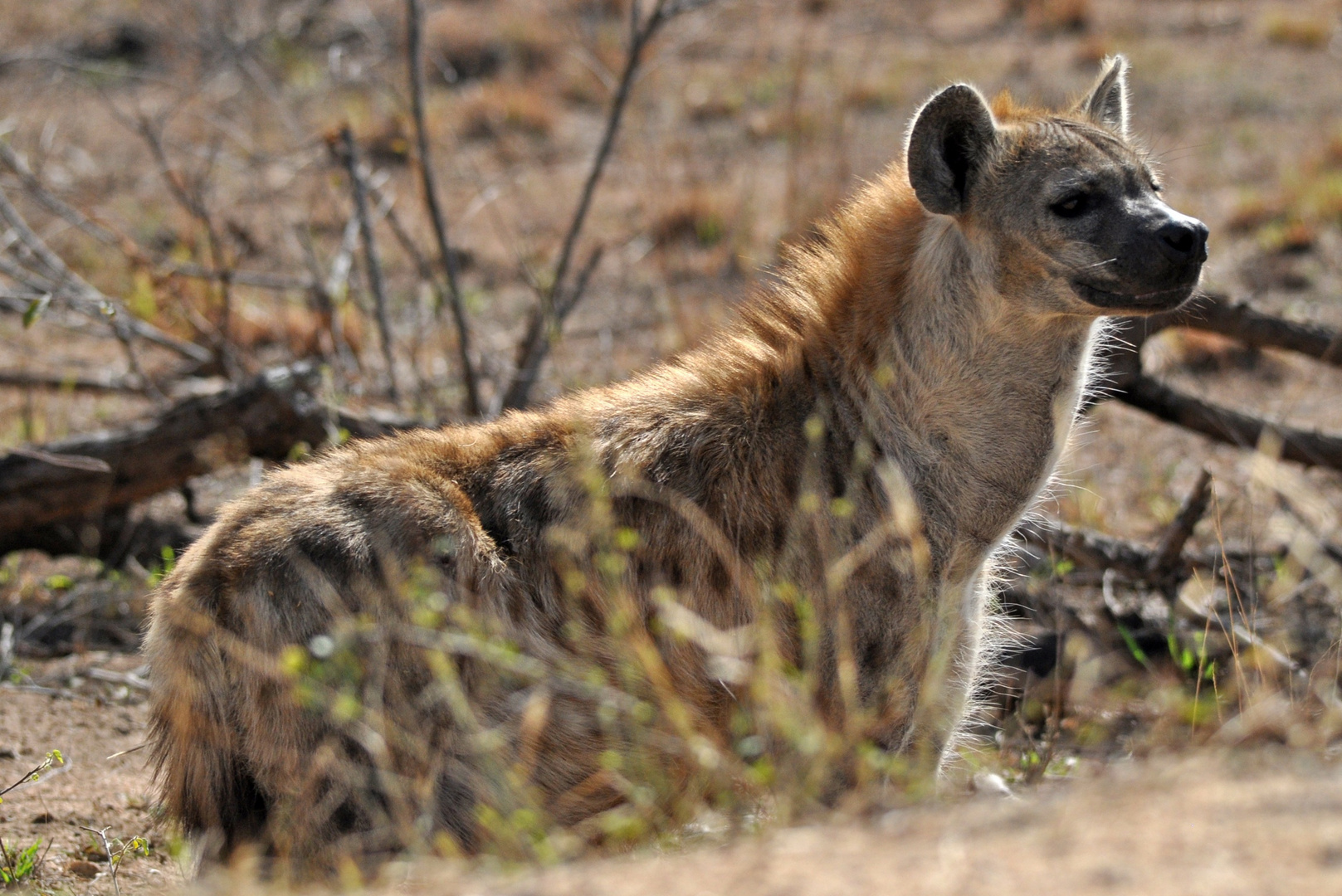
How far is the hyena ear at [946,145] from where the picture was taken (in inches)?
127

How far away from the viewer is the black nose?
3.08m

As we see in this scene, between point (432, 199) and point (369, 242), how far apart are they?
323 mm

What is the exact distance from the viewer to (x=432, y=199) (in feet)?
17.3

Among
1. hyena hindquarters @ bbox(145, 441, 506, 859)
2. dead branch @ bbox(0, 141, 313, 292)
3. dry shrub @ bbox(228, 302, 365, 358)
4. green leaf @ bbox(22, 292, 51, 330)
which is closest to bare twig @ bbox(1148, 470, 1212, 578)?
hyena hindquarters @ bbox(145, 441, 506, 859)

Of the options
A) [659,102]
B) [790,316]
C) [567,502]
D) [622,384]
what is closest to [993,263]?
[790,316]

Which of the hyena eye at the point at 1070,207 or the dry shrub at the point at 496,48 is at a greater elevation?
the dry shrub at the point at 496,48

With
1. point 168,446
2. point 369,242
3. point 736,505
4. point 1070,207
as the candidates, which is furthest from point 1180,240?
point 168,446

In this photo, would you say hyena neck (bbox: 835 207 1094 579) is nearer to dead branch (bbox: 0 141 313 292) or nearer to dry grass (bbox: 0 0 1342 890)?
dry grass (bbox: 0 0 1342 890)

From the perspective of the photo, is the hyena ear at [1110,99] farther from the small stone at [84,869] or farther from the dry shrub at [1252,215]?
the dry shrub at [1252,215]

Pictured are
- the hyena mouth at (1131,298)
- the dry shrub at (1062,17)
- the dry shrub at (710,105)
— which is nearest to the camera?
the hyena mouth at (1131,298)

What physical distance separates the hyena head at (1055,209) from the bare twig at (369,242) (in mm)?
2772

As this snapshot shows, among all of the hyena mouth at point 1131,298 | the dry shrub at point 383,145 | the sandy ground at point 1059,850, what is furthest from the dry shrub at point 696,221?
the sandy ground at point 1059,850

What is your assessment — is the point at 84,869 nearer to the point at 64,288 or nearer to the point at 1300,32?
the point at 64,288

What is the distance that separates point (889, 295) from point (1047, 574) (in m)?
1.67
